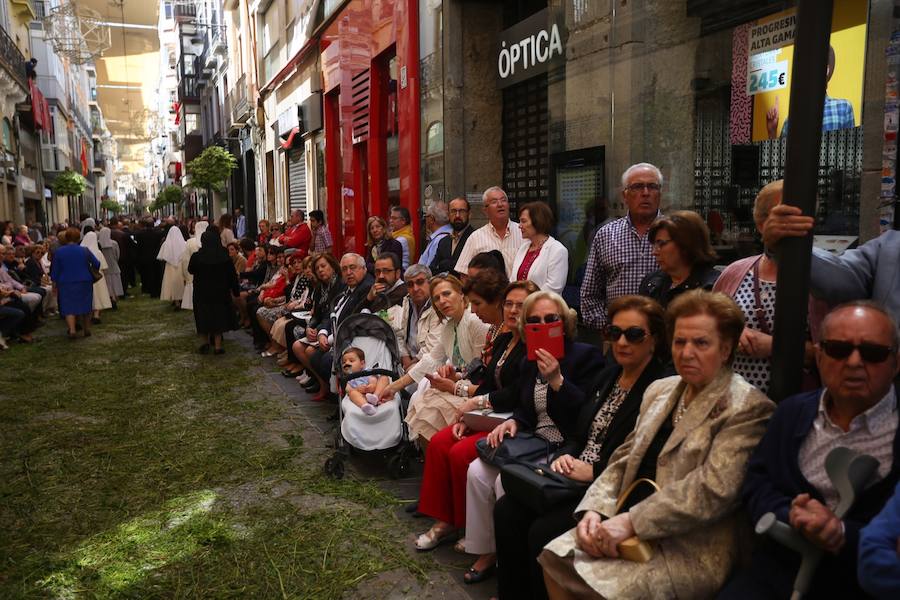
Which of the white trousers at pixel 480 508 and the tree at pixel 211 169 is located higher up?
the tree at pixel 211 169

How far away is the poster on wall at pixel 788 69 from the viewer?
174 inches

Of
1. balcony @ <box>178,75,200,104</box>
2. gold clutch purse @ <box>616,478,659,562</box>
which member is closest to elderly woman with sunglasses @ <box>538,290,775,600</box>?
gold clutch purse @ <box>616,478,659,562</box>

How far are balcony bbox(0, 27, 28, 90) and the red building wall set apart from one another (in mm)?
16007

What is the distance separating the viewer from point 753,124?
5.53 meters

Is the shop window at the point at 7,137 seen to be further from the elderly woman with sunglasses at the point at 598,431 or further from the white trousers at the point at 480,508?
the elderly woman with sunglasses at the point at 598,431

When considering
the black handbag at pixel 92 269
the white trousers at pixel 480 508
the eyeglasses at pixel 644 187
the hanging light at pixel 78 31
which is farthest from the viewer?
the hanging light at pixel 78 31

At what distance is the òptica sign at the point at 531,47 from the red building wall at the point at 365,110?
2154mm

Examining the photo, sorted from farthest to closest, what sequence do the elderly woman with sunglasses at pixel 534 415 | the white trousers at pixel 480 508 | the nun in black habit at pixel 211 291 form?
the nun in black habit at pixel 211 291, the white trousers at pixel 480 508, the elderly woman with sunglasses at pixel 534 415

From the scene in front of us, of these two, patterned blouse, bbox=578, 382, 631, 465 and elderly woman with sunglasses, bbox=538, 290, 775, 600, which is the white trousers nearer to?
patterned blouse, bbox=578, 382, 631, 465

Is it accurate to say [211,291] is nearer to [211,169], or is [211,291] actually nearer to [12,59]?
[211,169]

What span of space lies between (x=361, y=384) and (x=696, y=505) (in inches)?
152

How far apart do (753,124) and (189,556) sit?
181 inches

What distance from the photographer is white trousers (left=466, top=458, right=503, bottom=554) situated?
4176 mm

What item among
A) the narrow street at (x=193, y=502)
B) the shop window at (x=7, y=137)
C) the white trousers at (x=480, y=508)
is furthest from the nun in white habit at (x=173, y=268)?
the shop window at (x=7, y=137)
